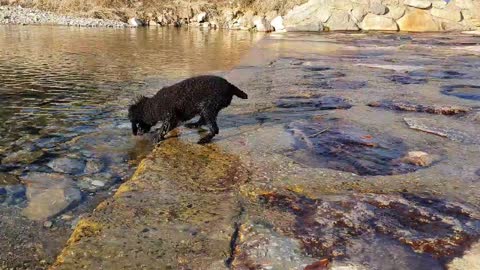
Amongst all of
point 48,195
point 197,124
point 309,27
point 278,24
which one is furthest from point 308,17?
point 48,195

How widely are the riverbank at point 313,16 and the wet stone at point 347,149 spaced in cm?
2737

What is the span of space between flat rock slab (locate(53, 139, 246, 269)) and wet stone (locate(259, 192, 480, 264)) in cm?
44

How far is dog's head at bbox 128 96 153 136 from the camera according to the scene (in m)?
5.32

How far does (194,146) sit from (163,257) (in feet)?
8.08

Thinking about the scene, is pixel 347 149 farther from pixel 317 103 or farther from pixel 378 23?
pixel 378 23

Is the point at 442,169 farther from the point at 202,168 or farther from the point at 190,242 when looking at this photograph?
the point at 190,242

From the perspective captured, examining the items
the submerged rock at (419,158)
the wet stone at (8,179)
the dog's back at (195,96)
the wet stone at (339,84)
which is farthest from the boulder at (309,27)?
the wet stone at (8,179)

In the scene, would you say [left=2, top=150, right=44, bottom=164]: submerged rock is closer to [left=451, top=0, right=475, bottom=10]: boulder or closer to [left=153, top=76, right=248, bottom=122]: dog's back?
[left=153, top=76, right=248, bottom=122]: dog's back

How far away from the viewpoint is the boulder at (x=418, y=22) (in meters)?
31.7

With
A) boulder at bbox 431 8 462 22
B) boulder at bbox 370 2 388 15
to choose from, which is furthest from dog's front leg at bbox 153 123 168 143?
boulder at bbox 431 8 462 22

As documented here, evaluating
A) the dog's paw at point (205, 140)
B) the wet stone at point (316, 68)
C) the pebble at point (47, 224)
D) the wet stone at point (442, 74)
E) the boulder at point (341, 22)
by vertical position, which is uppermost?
the boulder at point (341, 22)

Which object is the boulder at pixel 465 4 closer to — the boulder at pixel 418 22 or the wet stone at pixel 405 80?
the boulder at pixel 418 22

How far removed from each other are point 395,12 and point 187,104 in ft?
103

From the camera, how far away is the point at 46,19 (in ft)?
116
